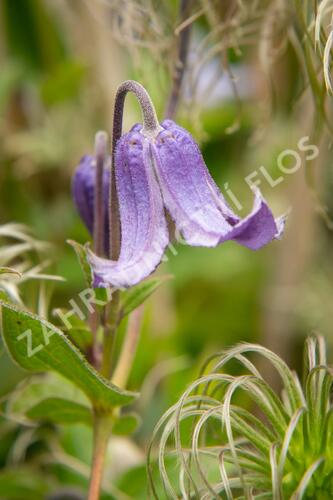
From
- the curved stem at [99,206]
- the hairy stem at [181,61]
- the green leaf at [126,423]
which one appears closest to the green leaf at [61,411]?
the green leaf at [126,423]

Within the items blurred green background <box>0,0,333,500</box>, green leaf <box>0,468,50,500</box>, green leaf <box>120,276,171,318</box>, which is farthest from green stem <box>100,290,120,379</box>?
blurred green background <box>0,0,333,500</box>

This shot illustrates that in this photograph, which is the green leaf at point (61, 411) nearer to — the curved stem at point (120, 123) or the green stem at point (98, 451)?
the green stem at point (98, 451)

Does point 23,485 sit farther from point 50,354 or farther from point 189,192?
point 189,192

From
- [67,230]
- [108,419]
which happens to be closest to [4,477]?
[108,419]

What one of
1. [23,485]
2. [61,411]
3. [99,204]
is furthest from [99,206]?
[23,485]

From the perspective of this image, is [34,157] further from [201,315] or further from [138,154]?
[138,154]
